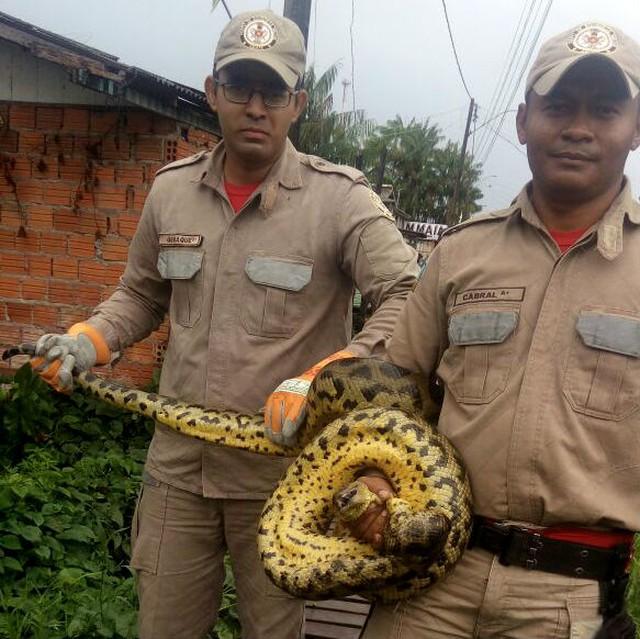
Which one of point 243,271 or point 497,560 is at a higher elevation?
point 243,271

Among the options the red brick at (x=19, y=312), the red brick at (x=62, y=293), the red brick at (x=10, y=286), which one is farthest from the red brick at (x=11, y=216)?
the red brick at (x=19, y=312)

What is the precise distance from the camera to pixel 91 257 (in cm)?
694

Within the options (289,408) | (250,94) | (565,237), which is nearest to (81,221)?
(250,94)

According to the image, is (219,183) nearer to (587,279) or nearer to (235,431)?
(235,431)

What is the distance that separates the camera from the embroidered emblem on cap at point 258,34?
3.31 metres

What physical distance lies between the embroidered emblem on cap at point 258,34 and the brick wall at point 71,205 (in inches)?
141

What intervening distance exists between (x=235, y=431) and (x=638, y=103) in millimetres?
1919

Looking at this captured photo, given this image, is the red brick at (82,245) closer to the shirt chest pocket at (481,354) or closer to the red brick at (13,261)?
the red brick at (13,261)

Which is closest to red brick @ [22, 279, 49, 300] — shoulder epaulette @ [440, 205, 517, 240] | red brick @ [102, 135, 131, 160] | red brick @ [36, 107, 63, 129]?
red brick @ [102, 135, 131, 160]

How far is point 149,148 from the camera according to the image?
679 centimetres

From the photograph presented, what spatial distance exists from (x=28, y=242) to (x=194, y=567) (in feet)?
14.8

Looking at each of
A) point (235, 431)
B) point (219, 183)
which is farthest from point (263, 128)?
point (235, 431)

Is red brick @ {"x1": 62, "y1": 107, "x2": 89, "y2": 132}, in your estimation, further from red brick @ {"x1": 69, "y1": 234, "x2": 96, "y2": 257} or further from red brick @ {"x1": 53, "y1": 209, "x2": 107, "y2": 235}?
red brick @ {"x1": 69, "y1": 234, "x2": 96, "y2": 257}

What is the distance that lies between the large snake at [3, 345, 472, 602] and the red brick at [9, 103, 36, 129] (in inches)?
200
